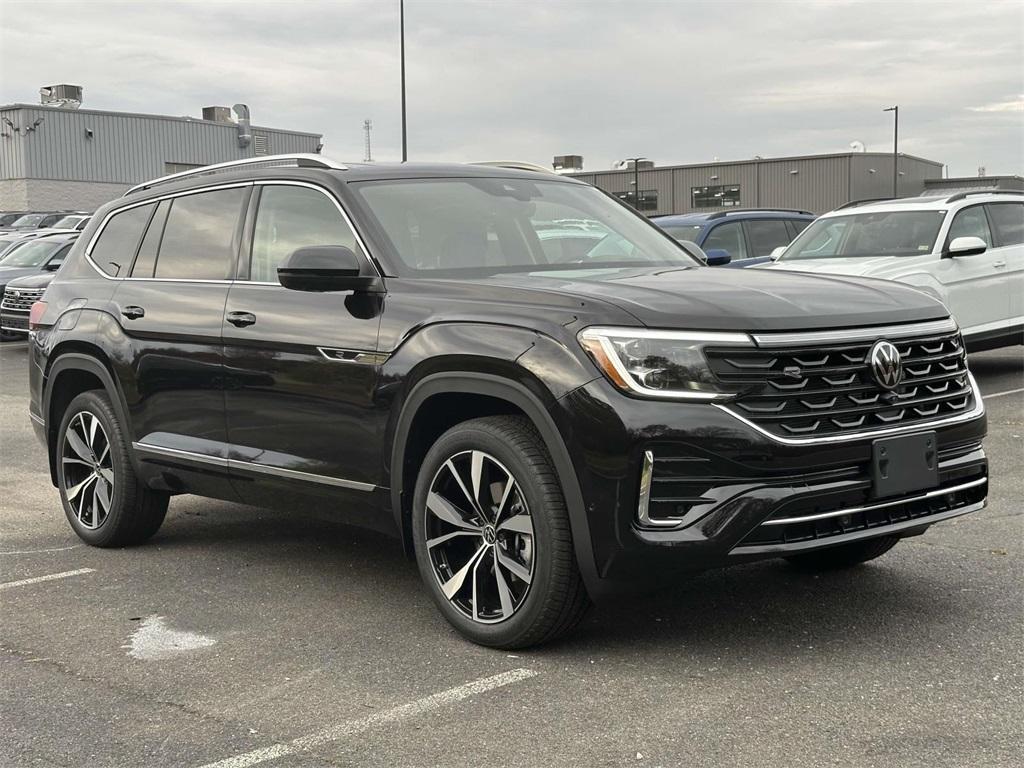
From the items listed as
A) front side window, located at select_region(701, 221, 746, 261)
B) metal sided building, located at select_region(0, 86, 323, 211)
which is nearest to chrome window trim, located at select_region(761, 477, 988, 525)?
front side window, located at select_region(701, 221, 746, 261)

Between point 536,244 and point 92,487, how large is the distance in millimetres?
2719

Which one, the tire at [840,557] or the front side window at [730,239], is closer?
the tire at [840,557]

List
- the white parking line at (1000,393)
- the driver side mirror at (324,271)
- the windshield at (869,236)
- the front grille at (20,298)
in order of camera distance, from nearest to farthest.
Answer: the driver side mirror at (324,271) < the white parking line at (1000,393) < the windshield at (869,236) < the front grille at (20,298)

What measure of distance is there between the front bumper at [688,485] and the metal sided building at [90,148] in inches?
1826

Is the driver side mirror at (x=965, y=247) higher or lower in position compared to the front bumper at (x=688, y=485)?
higher

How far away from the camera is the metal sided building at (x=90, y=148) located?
50.0m

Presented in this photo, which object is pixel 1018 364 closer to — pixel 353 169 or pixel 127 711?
pixel 353 169

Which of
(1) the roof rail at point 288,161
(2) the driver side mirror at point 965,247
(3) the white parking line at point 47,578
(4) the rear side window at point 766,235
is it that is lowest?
(3) the white parking line at point 47,578

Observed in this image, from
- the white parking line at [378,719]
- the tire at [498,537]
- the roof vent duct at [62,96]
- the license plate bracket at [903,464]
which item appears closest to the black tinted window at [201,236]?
the tire at [498,537]

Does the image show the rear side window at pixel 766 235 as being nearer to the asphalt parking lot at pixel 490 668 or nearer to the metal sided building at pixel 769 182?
the asphalt parking lot at pixel 490 668

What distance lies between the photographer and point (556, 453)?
4078 mm

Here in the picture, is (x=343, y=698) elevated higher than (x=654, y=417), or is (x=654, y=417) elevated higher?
(x=654, y=417)

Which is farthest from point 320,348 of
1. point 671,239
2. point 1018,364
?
point 1018,364

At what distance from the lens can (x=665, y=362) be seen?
3947mm
